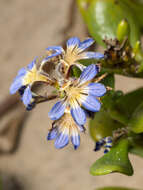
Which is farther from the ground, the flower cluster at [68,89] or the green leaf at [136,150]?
the flower cluster at [68,89]

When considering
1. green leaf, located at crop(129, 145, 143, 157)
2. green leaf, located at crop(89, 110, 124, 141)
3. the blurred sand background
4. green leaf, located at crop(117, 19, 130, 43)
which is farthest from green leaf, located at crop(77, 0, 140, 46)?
the blurred sand background

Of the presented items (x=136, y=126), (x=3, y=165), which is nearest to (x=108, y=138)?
(x=136, y=126)

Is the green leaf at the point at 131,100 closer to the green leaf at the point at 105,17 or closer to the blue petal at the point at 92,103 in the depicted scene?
the green leaf at the point at 105,17

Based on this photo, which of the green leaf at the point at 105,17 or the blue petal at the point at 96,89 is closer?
the blue petal at the point at 96,89

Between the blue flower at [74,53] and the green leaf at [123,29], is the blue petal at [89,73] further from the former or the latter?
the green leaf at [123,29]

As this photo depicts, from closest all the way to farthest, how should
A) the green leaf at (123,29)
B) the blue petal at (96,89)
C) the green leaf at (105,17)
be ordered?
the blue petal at (96,89) → the green leaf at (123,29) → the green leaf at (105,17)

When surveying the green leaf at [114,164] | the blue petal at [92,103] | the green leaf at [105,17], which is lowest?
the green leaf at [114,164]

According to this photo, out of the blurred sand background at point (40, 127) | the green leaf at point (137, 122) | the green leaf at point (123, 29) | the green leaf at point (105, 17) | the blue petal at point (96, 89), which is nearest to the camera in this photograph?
the blue petal at point (96, 89)

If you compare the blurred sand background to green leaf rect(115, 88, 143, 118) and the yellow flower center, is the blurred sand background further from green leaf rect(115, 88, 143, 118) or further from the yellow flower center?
the yellow flower center

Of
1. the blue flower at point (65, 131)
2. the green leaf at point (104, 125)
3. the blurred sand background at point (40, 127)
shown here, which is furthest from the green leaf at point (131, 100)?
the blurred sand background at point (40, 127)
